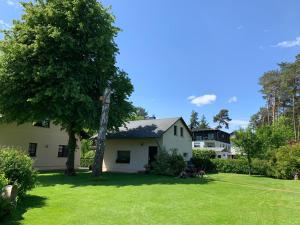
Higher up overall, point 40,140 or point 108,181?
point 40,140

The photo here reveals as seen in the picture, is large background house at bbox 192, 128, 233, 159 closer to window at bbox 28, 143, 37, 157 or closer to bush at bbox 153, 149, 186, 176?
bush at bbox 153, 149, 186, 176

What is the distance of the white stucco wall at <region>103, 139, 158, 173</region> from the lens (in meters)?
25.0

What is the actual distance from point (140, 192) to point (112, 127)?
8738 millimetres

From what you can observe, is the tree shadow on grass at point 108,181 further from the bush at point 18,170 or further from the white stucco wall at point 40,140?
the white stucco wall at point 40,140

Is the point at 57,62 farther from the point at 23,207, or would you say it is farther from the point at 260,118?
the point at 260,118

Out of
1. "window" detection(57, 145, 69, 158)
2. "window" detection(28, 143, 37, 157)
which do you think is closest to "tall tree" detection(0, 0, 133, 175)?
"window" detection(28, 143, 37, 157)

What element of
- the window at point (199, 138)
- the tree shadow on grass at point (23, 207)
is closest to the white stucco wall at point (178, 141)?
the tree shadow on grass at point (23, 207)

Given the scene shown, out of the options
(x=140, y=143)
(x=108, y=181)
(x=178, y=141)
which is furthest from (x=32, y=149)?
(x=178, y=141)

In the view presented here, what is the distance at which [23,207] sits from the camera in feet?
28.5

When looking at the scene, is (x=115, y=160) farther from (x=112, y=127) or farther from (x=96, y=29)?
(x=96, y=29)

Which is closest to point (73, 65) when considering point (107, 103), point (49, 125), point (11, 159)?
point (107, 103)

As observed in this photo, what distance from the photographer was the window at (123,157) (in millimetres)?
26047

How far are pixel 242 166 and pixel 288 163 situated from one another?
6.02 m

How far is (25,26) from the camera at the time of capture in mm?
17453
